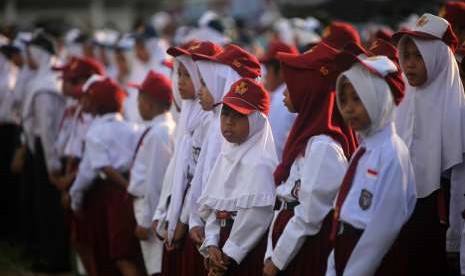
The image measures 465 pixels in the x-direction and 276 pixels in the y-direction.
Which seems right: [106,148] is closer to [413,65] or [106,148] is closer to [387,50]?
[387,50]

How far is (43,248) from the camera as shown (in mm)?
9789

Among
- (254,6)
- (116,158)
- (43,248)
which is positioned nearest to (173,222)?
(116,158)

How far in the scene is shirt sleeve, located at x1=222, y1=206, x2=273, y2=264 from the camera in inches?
204

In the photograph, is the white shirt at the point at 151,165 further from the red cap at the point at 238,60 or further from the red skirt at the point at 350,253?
the red skirt at the point at 350,253

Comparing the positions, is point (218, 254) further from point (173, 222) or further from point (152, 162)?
point (152, 162)

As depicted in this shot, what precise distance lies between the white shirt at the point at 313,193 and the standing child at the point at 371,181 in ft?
0.68

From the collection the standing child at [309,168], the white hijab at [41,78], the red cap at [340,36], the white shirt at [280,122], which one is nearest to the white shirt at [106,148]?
the white shirt at [280,122]

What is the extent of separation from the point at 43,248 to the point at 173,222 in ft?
13.8

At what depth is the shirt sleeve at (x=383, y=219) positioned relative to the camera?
418cm

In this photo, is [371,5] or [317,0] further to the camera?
[317,0]

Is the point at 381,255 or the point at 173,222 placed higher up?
the point at 381,255

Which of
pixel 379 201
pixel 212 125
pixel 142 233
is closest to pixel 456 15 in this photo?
pixel 212 125

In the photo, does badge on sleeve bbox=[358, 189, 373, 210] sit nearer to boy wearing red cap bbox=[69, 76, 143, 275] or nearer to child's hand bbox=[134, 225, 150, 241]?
child's hand bbox=[134, 225, 150, 241]

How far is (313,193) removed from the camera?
463cm
